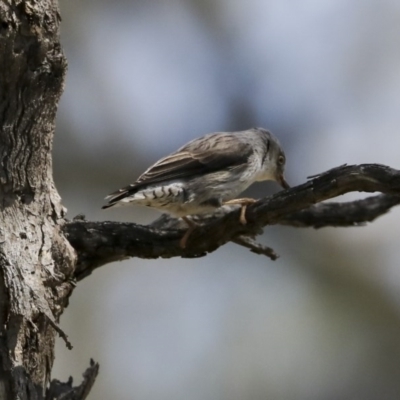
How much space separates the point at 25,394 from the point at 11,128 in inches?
46.4

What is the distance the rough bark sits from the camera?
385 cm

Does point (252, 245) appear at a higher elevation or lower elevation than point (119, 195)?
lower

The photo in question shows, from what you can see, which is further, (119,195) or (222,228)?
(119,195)

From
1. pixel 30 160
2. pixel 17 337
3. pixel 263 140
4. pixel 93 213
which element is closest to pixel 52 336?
pixel 17 337

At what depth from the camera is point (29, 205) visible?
418 centimetres

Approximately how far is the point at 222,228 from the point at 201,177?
4.40 ft

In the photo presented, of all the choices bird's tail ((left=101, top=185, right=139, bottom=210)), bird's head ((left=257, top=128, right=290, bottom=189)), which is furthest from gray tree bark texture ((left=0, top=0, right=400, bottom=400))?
bird's head ((left=257, top=128, right=290, bottom=189))

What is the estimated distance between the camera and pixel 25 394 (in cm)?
386

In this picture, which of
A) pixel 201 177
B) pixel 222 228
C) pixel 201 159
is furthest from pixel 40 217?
pixel 201 159

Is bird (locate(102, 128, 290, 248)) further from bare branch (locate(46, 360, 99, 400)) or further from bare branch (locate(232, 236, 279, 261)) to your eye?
bare branch (locate(46, 360, 99, 400))

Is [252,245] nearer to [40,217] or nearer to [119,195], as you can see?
[119,195]

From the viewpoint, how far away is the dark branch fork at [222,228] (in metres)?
3.96

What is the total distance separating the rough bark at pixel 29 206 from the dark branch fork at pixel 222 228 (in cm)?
22

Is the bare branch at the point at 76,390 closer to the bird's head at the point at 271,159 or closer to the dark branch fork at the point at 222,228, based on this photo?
the dark branch fork at the point at 222,228
